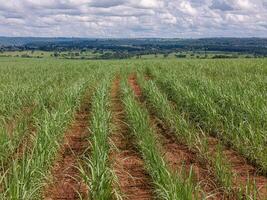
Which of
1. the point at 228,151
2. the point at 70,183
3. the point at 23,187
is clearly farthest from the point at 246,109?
the point at 23,187

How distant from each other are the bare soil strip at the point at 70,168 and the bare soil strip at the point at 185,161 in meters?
1.35

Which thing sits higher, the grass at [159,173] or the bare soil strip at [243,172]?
the grass at [159,173]

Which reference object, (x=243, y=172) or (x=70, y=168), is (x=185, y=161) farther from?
(x=70, y=168)

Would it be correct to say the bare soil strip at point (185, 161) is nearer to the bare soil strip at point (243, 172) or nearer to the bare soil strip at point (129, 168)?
the bare soil strip at point (243, 172)

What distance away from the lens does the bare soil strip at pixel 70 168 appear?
20.0ft

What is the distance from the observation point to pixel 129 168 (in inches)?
289

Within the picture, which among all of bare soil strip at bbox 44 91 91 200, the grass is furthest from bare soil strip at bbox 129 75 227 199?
bare soil strip at bbox 44 91 91 200

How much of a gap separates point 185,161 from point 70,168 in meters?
1.85

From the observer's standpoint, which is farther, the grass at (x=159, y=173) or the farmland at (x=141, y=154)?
the farmland at (x=141, y=154)

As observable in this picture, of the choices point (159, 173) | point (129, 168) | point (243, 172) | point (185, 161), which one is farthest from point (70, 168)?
point (243, 172)

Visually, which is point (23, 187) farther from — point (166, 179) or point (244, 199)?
point (244, 199)

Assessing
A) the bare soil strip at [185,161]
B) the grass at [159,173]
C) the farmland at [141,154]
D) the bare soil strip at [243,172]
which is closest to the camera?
the grass at [159,173]

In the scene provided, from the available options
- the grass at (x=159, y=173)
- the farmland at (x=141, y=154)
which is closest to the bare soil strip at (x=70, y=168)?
the farmland at (x=141, y=154)

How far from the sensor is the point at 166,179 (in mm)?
5566
